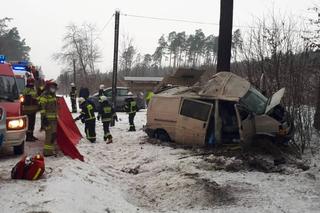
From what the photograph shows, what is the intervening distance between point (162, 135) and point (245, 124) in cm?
331

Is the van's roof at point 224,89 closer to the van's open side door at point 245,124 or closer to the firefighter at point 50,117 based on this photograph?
the van's open side door at point 245,124

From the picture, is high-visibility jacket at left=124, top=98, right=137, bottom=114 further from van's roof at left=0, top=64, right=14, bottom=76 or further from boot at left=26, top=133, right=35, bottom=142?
van's roof at left=0, top=64, right=14, bottom=76

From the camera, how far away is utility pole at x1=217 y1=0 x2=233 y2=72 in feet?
51.3

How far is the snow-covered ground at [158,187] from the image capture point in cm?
708

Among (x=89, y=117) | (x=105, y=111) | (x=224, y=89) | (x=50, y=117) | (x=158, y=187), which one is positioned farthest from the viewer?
(x=105, y=111)

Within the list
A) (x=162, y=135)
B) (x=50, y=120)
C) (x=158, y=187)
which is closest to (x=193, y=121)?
(x=162, y=135)

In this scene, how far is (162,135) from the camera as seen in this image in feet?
47.2

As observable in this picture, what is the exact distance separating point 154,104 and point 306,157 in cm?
503

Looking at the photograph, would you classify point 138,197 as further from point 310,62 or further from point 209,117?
point 310,62

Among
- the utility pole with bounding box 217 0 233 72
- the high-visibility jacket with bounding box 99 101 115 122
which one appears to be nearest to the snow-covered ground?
the high-visibility jacket with bounding box 99 101 115 122

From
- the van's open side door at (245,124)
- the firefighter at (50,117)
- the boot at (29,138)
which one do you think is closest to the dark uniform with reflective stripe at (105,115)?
the boot at (29,138)

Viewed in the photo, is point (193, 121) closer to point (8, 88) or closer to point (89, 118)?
point (89, 118)

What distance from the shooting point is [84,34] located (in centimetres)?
7425

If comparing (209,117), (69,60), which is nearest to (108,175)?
(209,117)
